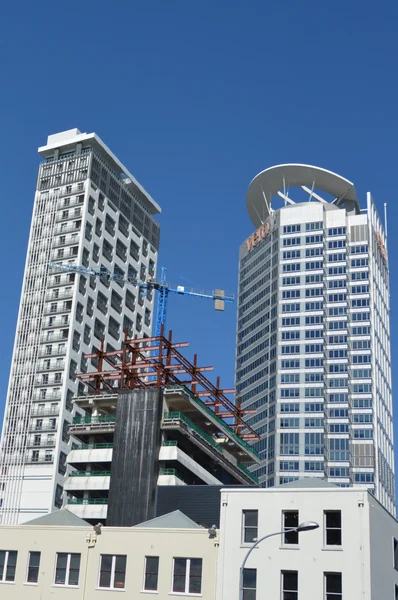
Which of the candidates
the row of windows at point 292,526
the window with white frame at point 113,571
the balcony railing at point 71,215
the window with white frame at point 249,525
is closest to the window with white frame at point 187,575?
the window with white frame at point 249,525

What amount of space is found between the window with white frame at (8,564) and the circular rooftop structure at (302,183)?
145m

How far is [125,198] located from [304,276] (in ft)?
139

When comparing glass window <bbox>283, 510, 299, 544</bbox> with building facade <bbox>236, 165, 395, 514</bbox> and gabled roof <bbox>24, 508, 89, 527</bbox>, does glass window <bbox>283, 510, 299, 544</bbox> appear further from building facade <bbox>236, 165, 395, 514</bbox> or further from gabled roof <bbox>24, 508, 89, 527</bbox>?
building facade <bbox>236, 165, 395, 514</bbox>

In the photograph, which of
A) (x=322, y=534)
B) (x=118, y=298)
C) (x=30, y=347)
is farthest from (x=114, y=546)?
(x=118, y=298)

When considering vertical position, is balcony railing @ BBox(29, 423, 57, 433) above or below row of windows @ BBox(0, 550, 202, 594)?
above

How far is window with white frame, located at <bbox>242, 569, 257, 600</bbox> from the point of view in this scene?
48.3 m

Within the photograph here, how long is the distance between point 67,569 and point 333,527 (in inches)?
687

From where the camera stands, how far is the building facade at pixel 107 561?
50.4m

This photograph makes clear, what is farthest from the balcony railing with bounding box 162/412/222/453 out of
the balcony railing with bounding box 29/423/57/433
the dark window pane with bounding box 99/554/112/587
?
the balcony railing with bounding box 29/423/57/433

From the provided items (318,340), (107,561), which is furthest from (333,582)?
(318,340)

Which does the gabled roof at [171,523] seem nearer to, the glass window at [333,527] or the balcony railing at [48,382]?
the glass window at [333,527]

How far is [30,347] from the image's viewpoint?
146750mm

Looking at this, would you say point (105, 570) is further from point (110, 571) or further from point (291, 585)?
point (291, 585)

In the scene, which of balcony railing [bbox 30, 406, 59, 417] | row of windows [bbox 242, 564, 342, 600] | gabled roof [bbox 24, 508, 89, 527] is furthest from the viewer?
balcony railing [bbox 30, 406, 59, 417]
